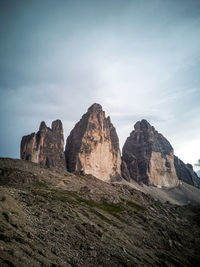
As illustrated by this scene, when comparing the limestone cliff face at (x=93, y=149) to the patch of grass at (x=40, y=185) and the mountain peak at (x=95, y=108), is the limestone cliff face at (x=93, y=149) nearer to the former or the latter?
the mountain peak at (x=95, y=108)

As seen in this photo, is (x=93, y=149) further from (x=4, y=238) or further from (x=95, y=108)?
(x=4, y=238)

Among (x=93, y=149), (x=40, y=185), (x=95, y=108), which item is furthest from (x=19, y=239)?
(x=95, y=108)

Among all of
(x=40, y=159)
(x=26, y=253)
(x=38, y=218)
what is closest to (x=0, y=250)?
(x=26, y=253)

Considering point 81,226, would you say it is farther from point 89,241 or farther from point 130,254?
point 130,254

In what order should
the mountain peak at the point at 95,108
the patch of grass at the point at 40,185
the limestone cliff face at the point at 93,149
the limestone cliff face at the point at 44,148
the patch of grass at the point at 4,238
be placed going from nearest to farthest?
the patch of grass at the point at 4,238 < the patch of grass at the point at 40,185 < the limestone cliff face at the point at 44,148 < the limestone cliff face at the point at 93,149 < the mountain peak at the point at 95,108

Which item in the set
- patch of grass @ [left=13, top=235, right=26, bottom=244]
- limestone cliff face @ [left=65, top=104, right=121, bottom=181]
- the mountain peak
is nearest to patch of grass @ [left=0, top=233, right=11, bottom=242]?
patch of grass @ [left=13, top=235, right=26, bottom=244]

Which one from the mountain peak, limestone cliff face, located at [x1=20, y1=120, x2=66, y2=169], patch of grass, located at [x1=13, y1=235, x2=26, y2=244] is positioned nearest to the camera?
patch of grass, located at [x1=13, y1=235, x2=26, y2=244]

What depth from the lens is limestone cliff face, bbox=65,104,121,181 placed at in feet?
469

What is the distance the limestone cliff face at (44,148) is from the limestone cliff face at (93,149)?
1162 cm

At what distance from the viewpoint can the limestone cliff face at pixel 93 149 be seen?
143m

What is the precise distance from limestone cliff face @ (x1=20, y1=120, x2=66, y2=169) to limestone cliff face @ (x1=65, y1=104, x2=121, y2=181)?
11618 mm

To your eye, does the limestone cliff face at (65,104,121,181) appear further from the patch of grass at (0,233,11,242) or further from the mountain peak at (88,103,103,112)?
the patch of grass at (0,233,11,242)

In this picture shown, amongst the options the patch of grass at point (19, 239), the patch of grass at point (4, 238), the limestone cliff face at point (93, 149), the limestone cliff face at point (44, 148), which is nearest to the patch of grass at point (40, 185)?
the patch of grass at point (19, 239)

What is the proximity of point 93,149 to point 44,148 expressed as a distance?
42.2 metres
